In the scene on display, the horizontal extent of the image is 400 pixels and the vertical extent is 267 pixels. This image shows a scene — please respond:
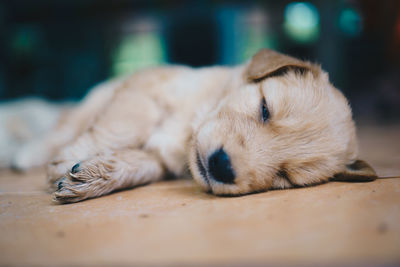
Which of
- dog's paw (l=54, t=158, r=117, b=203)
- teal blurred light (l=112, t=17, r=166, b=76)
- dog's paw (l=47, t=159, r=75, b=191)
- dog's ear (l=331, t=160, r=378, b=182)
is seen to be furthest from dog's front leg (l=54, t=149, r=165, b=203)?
teal blurred light (l=112, t=17, r=166, b=76)

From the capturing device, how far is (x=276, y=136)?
175 centimetres

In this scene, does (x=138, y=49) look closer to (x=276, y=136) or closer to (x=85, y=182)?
(x=85, y=182)

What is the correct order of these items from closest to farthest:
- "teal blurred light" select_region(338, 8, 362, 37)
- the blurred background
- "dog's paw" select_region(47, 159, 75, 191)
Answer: "dog's paw" select_region(47, 159, 75, 191) → the blurred background → "teal blurred light" select_region(338, 8, 362, 37)

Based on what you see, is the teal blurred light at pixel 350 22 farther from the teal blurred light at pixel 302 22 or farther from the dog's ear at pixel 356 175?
the dog's ear at pixel 356 175

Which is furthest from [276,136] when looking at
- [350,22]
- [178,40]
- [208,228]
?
[350,22]

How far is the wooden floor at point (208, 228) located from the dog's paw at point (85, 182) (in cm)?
7

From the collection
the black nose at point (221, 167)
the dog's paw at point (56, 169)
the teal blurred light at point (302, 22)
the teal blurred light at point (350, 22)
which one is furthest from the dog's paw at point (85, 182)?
the teal blurred light at point (302, 22)

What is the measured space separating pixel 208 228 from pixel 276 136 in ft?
2.31

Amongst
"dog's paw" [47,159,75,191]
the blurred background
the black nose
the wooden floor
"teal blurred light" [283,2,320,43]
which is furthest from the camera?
"teal blurred light" [283,2,320,43]

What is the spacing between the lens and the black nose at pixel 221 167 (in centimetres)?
158

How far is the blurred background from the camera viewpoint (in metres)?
6.27

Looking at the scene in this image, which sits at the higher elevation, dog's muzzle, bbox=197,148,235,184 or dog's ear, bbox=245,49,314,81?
dog's ear, bbox=245,49,314,81

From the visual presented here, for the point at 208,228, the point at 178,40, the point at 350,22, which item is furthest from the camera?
the point at 178,40

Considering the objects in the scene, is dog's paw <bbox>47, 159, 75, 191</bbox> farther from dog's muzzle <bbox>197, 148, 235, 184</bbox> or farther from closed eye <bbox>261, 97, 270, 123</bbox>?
closed eye <bbox>261, 97, 270, 123</bbox>
